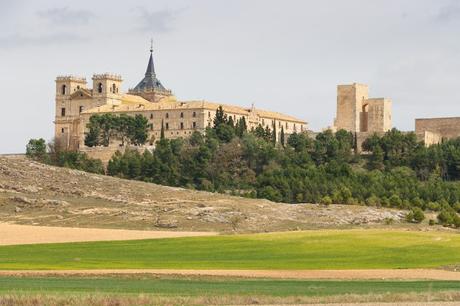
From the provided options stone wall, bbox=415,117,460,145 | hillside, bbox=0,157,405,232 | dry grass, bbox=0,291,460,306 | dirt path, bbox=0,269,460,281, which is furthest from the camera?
stone wall, bbox=415,117,460,145

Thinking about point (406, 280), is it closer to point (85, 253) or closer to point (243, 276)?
point (243, 276)

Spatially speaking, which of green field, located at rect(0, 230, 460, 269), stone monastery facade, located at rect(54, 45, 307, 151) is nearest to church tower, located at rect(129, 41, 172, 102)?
stone monastery facade, located at rect(54, 45, 307, 151)

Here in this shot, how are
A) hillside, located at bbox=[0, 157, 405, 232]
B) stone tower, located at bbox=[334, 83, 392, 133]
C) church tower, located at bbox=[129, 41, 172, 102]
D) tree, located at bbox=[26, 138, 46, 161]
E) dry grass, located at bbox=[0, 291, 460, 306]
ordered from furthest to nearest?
1. church tower, located at bbox=[129, 41, 172, 102]
2. stone tower, located at bbox=[334, 83, 392, 133]
3. tree, located at bbox=[26, 138, 46, 161]
4. hillside, located at bbox=[0, 157, 405, 232]
5. dry grass, located at bbox=[0, 291, 460, 306]

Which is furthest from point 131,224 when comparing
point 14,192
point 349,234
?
point 349,234

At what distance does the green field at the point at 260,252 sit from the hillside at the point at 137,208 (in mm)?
12068

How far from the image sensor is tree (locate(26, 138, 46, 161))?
124225mm

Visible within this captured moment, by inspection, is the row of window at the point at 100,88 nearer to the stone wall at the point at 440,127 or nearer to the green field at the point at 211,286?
the stone wall at the point at 440,127

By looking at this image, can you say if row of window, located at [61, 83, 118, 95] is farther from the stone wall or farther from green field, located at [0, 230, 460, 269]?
green field, located at [0, 230, 460, 269]

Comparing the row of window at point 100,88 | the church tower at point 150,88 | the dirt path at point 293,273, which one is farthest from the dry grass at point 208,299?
the church tower at point 150,88

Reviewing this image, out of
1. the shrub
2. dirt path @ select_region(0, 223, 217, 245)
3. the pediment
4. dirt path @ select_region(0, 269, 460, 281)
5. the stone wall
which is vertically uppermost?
the pediment

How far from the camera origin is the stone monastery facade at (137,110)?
145m

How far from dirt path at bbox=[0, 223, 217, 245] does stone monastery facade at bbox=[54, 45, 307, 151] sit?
223 feet

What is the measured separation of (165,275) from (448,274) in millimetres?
10338

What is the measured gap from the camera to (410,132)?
12212 cm
